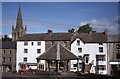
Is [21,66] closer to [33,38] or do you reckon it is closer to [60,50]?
[33,38]

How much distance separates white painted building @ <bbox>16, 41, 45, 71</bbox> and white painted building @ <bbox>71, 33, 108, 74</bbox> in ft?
20.6

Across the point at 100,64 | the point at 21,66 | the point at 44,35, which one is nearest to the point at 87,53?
the point at 100,64

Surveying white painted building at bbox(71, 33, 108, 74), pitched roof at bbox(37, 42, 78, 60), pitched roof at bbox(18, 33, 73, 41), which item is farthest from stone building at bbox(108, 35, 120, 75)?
pitched roof at bbox(37, 42, 78, 60)

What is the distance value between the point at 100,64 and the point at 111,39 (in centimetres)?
483

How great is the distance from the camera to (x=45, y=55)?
28500mm

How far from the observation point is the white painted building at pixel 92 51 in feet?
142

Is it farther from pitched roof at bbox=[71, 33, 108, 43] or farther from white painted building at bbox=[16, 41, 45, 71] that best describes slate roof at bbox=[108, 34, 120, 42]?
white painted building at bbox=[16, 41, 45, 71]

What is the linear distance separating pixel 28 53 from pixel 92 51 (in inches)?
465

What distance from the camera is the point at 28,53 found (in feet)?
156

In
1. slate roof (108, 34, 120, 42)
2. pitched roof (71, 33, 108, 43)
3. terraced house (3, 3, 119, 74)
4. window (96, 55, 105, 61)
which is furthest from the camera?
pitched roof (71, 33, 108, 43)

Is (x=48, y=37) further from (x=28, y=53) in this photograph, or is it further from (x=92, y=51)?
(x=92, y=51)

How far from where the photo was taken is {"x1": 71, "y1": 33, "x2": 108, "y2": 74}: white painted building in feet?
142

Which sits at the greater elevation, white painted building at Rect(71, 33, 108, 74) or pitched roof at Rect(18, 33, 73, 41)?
pitched roof at Rect(18, 33, 73, 41)

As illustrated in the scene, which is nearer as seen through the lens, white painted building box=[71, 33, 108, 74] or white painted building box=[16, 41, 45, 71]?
white painted building box=[71, 33, 108, 74]
